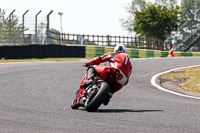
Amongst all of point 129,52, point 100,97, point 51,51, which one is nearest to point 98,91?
point 100,97

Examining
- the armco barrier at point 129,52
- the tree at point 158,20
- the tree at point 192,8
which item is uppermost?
the tree at point 192,8

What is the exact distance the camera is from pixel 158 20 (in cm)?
6019

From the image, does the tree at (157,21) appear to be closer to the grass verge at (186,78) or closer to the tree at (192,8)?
the tree at (192,8)

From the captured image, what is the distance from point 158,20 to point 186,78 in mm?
47173

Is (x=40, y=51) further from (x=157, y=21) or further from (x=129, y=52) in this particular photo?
(x=157, y=21)

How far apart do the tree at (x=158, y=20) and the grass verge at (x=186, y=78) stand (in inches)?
1750

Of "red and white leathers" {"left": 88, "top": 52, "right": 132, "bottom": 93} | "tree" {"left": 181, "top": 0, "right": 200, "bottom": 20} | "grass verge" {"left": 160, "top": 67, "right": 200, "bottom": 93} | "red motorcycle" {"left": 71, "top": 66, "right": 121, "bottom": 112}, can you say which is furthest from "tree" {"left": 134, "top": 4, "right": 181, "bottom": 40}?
"red motorcycle" {"left": 71, "top": 66, "right": 121, "bottom": 112}

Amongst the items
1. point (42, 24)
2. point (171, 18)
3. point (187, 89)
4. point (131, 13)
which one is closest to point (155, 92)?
point (187, 89)

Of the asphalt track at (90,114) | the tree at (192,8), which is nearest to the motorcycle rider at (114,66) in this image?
the asphalt track at (90,114)

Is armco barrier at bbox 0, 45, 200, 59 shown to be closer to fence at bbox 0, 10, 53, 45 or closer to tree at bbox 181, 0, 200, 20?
fence at bbox 0, 10, 53, 45

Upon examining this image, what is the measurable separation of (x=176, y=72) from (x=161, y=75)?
42.7 inches

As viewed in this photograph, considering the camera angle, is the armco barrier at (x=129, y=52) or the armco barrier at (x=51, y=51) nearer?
the armco barrier at (x=51, y=51)

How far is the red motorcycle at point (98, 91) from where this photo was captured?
7.19 meters

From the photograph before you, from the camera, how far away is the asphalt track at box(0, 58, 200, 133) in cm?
583
